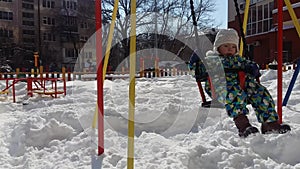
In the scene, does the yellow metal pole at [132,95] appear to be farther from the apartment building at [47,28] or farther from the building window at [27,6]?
the building window at [27,6]

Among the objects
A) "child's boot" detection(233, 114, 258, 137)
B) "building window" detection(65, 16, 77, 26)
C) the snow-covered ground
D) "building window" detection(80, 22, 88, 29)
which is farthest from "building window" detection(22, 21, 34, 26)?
"child's boot" detection(233, 114, 258, 137)

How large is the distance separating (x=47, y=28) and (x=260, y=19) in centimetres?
2732

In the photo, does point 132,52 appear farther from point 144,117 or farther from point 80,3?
point 80,3

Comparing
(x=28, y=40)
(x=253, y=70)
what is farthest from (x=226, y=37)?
(x=28, y=40)

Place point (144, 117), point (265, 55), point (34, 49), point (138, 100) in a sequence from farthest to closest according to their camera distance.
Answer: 1. point (34, 49)
2. point (265, 55)
3. point (138, 100)
4. point (144, 117)

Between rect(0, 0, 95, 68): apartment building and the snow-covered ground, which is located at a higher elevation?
rect(0, 0, 95, 68): apartment building

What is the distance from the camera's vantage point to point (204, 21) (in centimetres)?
2770

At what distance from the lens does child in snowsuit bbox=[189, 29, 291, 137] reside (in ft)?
7.91

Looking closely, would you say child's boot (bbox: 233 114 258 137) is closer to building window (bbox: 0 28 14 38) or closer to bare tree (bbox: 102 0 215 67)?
bare tree (bbox: 102 0 215 67)

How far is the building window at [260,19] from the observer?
1977 centimetres

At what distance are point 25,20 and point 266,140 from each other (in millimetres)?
39160

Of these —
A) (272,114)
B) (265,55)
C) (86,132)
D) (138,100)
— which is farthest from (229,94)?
(265,55)

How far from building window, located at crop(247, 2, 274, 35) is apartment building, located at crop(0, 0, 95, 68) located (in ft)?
61.9

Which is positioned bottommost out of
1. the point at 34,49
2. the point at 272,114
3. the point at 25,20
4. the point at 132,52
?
the point at 272,114
